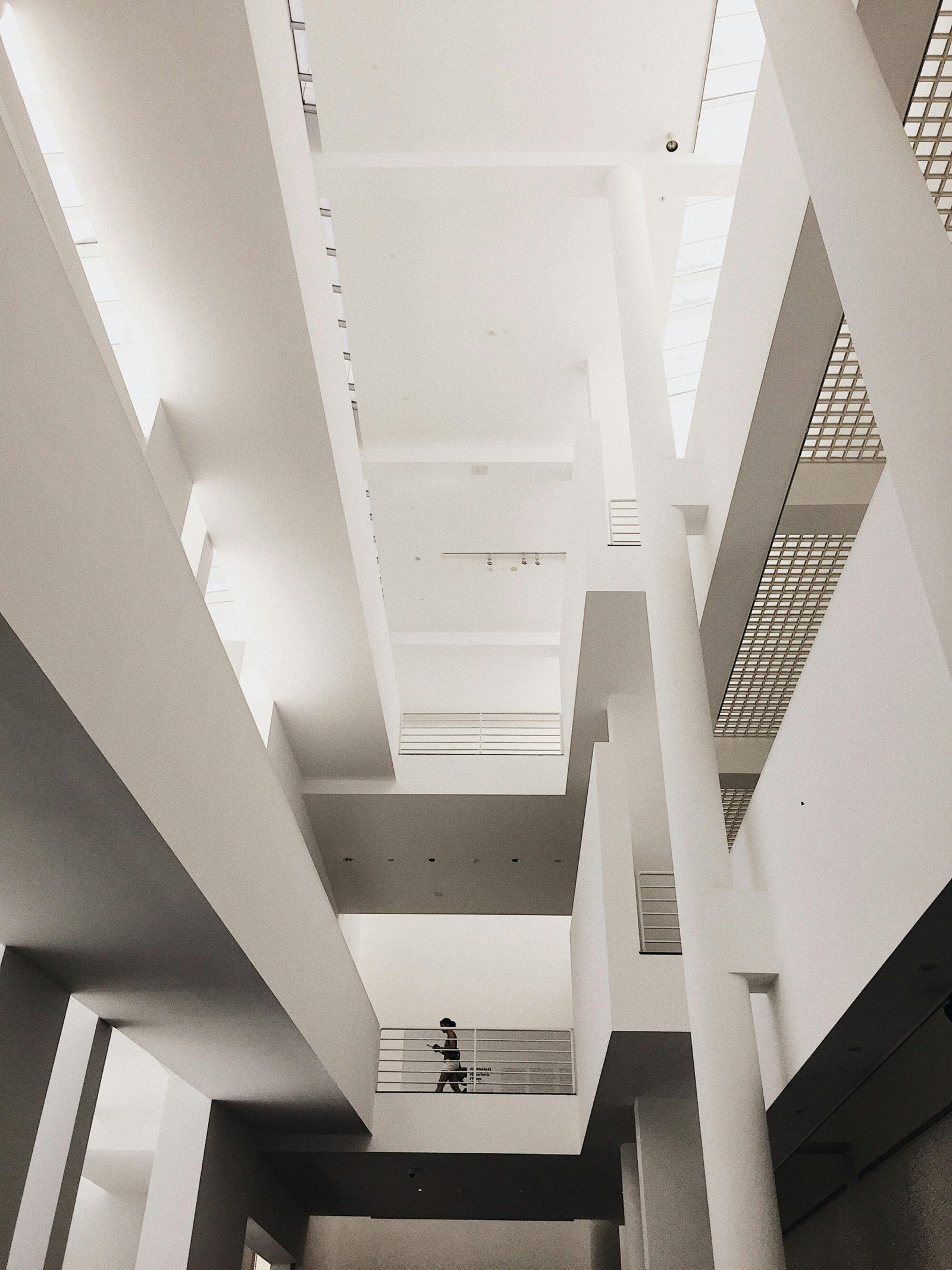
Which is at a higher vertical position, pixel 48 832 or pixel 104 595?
pixel 104 595

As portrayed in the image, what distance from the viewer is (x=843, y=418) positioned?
29.2ft

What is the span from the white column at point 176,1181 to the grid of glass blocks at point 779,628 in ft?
24.5

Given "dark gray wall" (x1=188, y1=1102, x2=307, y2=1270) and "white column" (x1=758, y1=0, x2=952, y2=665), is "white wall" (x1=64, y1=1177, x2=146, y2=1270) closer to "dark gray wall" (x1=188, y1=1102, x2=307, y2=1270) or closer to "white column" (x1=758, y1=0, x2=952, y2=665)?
"dark gray wall" (x1=188, y1=1102, x2=307, y2=1270)

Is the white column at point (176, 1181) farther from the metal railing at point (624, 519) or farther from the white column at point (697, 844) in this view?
the metal railing at point (624, 519)

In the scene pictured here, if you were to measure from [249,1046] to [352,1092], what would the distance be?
2.48 meters

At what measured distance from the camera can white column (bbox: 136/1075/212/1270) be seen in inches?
427

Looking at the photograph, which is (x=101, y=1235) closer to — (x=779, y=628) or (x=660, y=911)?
(x=660, y=911)

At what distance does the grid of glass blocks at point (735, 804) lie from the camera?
1374cm

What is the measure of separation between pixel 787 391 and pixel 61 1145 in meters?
8.87

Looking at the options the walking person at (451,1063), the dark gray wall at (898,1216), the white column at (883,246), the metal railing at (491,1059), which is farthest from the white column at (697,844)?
the metal railing at (491,1059)

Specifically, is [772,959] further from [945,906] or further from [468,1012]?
[468,1012]

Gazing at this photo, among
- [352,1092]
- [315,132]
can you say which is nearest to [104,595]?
[352,1092]

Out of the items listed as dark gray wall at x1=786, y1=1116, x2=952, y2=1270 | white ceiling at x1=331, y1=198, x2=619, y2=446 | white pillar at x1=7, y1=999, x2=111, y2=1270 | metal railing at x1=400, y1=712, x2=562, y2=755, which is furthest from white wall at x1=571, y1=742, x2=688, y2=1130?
metal railing at x1=400, y1=712, x2=562, y2=755

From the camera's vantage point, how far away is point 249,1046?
10.2 metres
